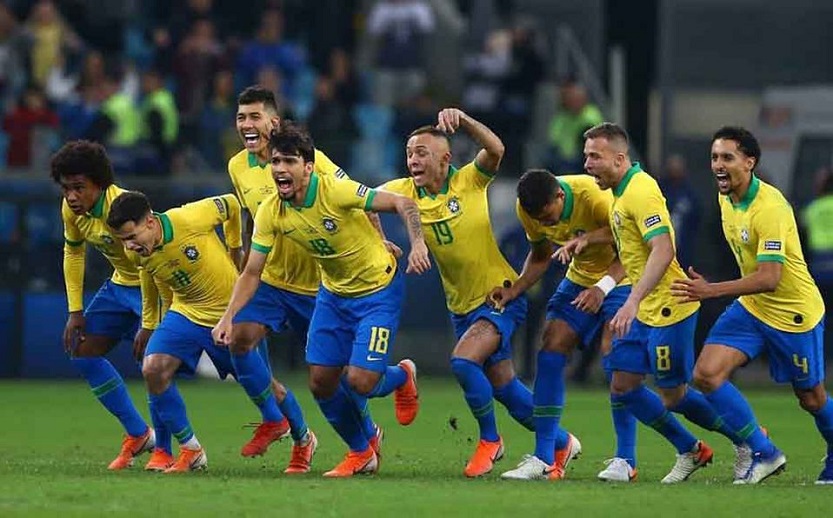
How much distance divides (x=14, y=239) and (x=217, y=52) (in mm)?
4195

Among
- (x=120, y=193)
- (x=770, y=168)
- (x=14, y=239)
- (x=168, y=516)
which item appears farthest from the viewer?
(x=770, y=168)

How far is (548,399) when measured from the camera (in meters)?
13.5

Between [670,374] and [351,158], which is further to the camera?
[351,158]

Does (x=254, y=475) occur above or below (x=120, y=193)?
below

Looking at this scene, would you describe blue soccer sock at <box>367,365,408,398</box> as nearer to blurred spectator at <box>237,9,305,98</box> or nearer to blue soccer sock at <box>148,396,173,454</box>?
blue soccer sock at <box>148,396,173,454</box>

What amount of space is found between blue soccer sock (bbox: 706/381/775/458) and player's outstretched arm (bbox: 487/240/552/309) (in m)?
1.48

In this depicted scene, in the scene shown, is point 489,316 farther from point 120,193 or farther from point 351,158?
point 351,158

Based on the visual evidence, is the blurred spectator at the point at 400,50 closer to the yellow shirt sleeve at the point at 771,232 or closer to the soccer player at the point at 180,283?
the soccer player at the point at 180,283

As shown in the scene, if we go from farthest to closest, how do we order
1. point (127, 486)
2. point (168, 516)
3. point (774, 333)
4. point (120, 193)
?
point (120, 193), point (774, 333), point (127, 486), point (168, 516)

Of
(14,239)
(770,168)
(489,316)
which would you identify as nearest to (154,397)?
(489,316)

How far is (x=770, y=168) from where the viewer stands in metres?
24.8

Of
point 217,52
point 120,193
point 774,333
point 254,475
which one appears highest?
point 217,52

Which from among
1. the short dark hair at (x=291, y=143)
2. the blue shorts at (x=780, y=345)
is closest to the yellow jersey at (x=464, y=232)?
the short dark hair at (x=291, y=143)

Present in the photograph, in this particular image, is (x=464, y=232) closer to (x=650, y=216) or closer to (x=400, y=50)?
(x=650, y=216)
